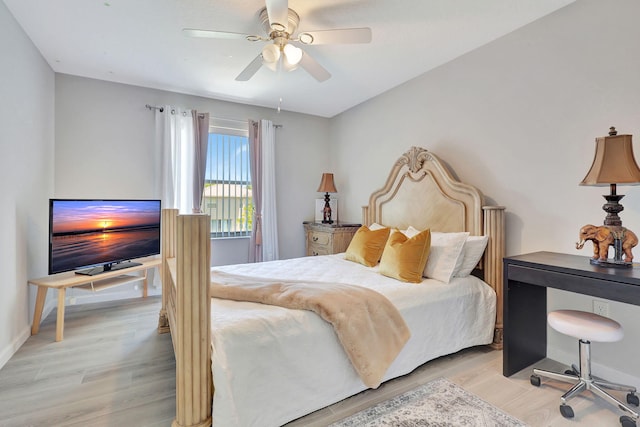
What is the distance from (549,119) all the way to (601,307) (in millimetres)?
1417

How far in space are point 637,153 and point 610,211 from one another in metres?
0.46

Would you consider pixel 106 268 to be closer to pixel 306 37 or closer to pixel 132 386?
pixel 132 386

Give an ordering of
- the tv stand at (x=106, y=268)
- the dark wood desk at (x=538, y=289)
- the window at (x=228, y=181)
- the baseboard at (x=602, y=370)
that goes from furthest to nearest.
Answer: the window at (x=228, y=181) → the tv stand at (x=106, y=268) → the baseboard at (x=602, y=370) → the dark wood desk at (x=538, y=289)

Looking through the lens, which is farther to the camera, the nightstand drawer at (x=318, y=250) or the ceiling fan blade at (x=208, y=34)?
the nightstand drawer at (x=318, y=250)

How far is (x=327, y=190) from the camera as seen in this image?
14.2ft

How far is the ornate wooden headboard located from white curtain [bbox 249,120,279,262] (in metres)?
1.42

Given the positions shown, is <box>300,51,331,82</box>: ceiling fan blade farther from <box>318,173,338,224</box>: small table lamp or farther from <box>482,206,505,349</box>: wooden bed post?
<box>318,173,338,224</box>: small table lamp

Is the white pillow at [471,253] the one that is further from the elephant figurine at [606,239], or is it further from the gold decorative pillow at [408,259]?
the elephant figurine at [606,239]

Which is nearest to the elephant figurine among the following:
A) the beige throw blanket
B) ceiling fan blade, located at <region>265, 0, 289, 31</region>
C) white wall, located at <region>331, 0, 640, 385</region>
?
white wall, located at <region>331, 0, 640, 385</region>

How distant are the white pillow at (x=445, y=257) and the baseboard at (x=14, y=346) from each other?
3284 mm

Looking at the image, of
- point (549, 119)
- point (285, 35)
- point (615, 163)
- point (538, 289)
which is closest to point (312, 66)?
point (285, 35)

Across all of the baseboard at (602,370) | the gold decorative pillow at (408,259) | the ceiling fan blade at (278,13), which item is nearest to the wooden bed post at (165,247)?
the ceiling fan blade at (278,13)

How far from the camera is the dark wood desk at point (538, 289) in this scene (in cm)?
158

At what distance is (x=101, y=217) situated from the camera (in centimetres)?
307
